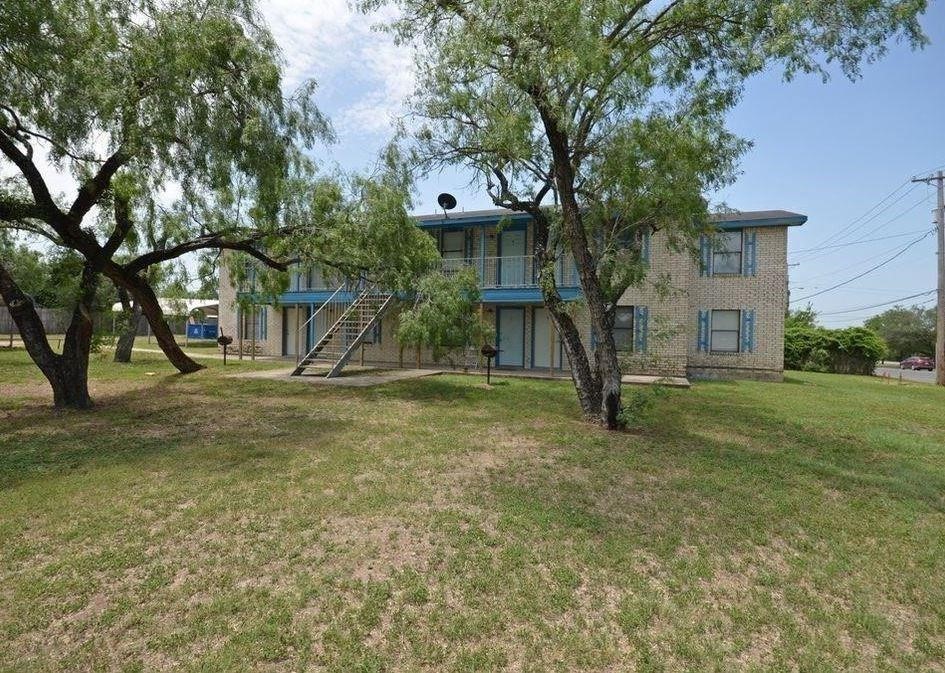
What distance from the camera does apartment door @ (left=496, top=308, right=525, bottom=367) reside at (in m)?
17.0

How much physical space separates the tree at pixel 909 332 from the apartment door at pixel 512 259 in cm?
4371

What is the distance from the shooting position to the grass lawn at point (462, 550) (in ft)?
9.04

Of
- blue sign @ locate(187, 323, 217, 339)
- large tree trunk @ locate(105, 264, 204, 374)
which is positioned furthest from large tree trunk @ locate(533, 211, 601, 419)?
blue sign @ locate(187, 323, 217, 339)

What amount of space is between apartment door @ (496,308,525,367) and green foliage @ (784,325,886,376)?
46.7 ft

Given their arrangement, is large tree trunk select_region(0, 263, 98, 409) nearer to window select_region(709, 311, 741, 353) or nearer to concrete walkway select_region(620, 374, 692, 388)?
concrete walkway select_region(620, 374, 692, 388)

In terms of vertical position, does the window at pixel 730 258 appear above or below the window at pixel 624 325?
above

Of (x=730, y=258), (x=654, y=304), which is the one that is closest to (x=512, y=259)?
(x=654, y=304)

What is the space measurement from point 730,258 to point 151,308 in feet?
52.8

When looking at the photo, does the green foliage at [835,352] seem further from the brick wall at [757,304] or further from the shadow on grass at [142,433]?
the shadow on grass at [142,433]

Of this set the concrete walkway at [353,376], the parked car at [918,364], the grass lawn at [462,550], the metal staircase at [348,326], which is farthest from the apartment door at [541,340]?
the parked car at [918,364]

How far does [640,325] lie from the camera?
50.5 ft

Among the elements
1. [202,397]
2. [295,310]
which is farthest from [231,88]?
[295,310]

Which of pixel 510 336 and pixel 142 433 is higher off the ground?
pixel 510 336

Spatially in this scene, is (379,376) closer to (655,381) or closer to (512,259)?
(512,259)
